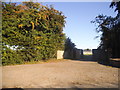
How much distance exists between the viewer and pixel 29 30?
12.0m

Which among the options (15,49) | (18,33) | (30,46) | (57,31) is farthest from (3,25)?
(57,31)

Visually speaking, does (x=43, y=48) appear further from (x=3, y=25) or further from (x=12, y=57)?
(x=3, y=25)

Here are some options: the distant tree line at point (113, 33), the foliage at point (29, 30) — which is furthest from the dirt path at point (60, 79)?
the distant tree line at point (113, 33)

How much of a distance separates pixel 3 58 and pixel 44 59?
17.4ft

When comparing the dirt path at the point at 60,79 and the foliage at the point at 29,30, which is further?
the foliage at the point at 29,30

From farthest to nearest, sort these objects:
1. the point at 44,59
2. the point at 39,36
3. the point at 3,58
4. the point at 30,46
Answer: the point at 44,59, the point at 39,36, the point at 30,46, the point at 3,58

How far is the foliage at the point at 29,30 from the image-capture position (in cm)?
1066

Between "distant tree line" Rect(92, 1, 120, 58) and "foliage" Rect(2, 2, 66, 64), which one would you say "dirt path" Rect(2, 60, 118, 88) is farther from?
"distant tree line" Rect(92, 1, 120, 58)

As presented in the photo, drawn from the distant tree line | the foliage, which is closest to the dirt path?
the foliage

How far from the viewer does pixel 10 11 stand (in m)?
11.0

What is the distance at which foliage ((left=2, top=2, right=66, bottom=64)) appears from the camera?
10.7 metres

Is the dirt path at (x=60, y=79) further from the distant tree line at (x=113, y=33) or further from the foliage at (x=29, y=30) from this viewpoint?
the distant tree line at (x=113, y=33)

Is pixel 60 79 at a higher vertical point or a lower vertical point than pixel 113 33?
lower

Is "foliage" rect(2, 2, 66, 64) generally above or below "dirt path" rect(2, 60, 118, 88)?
above
